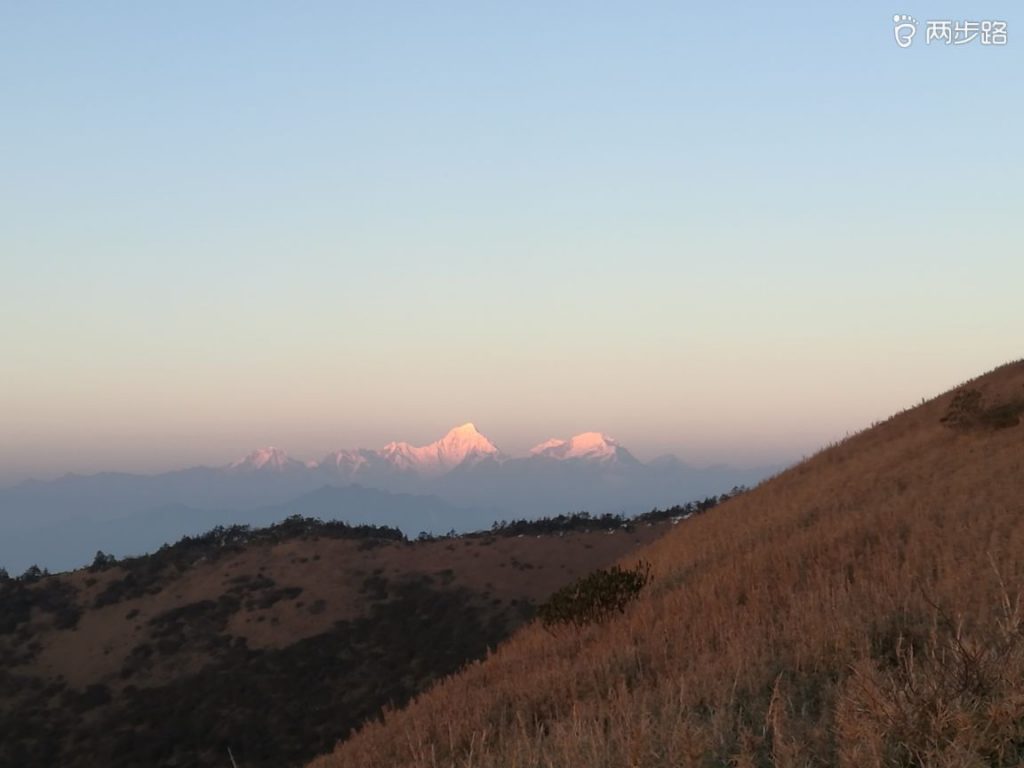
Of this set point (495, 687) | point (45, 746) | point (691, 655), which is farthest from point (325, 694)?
point (691, 655)

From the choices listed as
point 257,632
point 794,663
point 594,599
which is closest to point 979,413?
point 594,599

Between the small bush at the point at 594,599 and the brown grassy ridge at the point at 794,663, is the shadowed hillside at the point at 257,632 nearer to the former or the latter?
the small bush at the point at 594,599

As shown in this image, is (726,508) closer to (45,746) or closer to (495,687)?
(495,687)

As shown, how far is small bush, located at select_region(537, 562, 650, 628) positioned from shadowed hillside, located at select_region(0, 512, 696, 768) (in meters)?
10.4

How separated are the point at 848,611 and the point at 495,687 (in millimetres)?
3859

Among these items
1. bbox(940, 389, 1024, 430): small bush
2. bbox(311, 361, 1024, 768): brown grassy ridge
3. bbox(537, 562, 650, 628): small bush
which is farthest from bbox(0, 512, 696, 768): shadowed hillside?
bbox(940, 389, 1024, 430): small bush

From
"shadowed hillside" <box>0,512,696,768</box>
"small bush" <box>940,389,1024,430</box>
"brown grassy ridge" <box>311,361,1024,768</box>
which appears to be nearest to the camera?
"brown grassy ridge" <box>311,361,1024,768</box>

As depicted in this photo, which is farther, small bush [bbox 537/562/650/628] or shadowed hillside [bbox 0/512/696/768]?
shadowed hillside [bbox 0/512/696/768]

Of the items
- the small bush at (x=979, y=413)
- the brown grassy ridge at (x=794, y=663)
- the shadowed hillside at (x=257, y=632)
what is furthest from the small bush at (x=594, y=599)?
the small bush at (x=979, y=413)

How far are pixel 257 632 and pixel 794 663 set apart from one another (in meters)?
32.6

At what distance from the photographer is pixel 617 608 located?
14586 mm

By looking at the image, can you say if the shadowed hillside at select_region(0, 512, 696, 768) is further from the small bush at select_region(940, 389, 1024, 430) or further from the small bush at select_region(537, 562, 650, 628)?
the small bush at select_region(940, 389, 1024, 430)

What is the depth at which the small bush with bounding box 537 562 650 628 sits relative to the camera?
48.1 ft

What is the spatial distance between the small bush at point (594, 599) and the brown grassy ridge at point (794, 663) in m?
0.43
